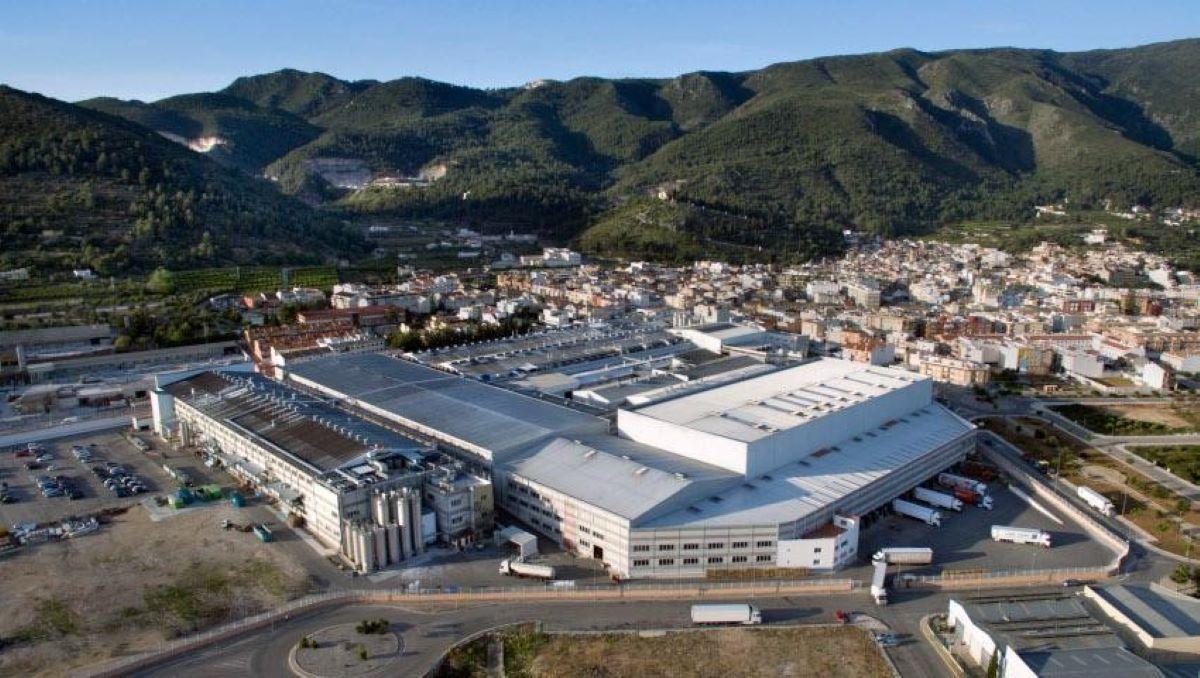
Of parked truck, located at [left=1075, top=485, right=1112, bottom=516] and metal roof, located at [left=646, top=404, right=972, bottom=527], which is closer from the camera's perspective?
metal roof, located at [left=646, top=404, right=972, bottom=527]

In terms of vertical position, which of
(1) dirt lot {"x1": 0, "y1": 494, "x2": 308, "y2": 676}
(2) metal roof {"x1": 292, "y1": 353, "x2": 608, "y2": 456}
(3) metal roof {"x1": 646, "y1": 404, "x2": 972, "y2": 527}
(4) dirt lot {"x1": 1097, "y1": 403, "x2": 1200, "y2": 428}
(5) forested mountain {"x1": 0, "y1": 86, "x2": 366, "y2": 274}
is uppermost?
(5) forested mountain {"x1": 0, "y1": 86, "x2": 366, "y2": 274}

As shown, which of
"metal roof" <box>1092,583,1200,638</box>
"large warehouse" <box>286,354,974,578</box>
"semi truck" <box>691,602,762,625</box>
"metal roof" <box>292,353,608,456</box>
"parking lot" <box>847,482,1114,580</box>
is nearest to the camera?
"metal roof" <box>1092,583,1200,638</box>

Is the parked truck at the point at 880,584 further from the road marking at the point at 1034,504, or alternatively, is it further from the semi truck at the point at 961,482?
the road marking at the point at 1034,504

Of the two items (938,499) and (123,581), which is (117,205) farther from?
(938,499)

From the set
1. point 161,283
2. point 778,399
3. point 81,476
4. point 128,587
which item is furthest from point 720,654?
point 161,283

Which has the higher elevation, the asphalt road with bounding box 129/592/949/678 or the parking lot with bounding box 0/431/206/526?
the parking lot with bounding box 0/431/206/526

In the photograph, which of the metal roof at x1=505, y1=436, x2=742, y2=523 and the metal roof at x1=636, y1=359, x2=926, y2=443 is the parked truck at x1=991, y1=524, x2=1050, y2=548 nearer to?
the metal roof at x1=636, y1=359, x2=926, y2=443

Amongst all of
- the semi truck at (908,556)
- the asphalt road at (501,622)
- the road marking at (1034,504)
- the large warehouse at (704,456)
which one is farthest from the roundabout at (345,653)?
the road marking at (1034,504)

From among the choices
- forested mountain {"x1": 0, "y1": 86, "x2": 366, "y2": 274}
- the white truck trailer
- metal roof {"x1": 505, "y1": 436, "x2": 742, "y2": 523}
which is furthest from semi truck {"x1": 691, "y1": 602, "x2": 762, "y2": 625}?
forested mountain {"x1": 0, "y1": 86, "x2": 366, "y2": 274}
